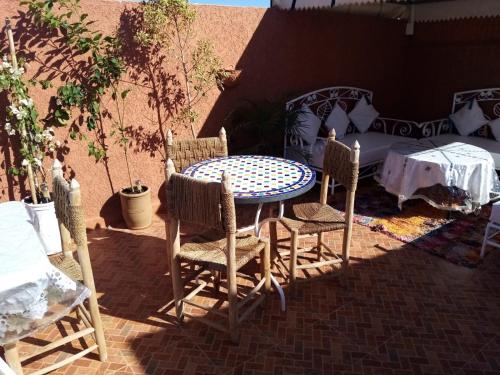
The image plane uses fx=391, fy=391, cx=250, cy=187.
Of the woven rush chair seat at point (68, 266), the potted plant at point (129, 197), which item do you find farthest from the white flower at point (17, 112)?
the woven rush chair seat at point (68, 266)

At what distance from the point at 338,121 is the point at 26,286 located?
5.18 metres

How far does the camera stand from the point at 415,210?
4.98 m


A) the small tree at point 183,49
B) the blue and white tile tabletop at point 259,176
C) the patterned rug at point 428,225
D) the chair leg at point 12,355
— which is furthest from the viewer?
the small tree at point 183,49

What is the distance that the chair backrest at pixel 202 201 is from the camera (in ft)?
7.71

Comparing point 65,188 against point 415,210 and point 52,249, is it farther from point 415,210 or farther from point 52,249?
point 415,210

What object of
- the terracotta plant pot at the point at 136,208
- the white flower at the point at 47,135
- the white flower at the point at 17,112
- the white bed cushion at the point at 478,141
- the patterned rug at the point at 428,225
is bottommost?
the patterned rug at the point at 428,225

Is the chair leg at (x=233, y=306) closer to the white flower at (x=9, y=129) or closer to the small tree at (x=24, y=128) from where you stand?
the small tree at (x=24, y=128)

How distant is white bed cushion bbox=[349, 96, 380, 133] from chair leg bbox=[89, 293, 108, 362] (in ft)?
16.7

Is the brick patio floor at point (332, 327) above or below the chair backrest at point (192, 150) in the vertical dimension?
below

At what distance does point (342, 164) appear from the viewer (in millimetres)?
3184

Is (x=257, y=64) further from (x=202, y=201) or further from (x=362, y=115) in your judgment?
(x=202, y=201)

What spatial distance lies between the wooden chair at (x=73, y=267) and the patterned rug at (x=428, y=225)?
3.11m

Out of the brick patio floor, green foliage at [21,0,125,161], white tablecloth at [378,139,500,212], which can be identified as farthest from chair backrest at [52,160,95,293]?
white tablecloth at [378,139,500,212]

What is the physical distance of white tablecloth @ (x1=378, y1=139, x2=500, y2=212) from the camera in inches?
173
